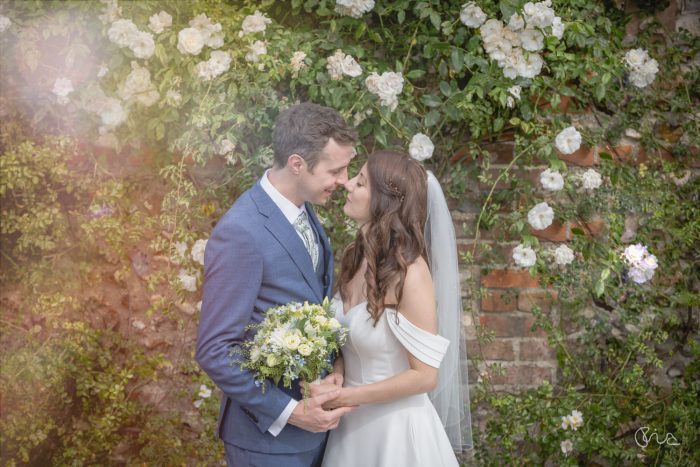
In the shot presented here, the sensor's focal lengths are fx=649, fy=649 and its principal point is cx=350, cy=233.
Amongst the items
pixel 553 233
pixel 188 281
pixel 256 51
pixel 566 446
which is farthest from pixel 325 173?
pixel 566 446

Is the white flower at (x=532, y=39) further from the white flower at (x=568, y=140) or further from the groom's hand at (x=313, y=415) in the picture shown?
the groom's hand at (x=313, y=415)

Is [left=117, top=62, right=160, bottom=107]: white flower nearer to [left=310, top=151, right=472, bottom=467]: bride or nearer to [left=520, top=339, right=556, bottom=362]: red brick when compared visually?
[left=310, top=151, right=472, bottom=467]: bride

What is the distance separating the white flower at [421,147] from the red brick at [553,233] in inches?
28.8

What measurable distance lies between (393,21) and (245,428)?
2070 millimetres

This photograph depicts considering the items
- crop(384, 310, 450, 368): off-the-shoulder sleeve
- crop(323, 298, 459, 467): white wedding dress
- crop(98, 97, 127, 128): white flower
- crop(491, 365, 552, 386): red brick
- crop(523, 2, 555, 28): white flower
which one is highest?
crop(523, 2, 555, 28): white flower

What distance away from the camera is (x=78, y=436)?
337 centimetres

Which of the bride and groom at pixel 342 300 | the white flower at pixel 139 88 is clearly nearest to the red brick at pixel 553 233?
the bride and groom at pixel 342 300

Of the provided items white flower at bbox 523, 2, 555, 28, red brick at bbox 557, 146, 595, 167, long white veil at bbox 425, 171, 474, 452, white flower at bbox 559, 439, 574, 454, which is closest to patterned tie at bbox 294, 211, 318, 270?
long white veil at bbox 425, 171, 474, 452

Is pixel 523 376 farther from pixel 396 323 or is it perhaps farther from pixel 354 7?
pixel 354 7

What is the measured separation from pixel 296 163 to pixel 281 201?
151 mm

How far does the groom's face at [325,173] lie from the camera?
2.38 metres

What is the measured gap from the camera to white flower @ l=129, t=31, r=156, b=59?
2.96m

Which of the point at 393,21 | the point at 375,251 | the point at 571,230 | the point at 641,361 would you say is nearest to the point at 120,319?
the point at 375,251

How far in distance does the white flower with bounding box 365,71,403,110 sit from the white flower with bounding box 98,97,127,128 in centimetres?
119
